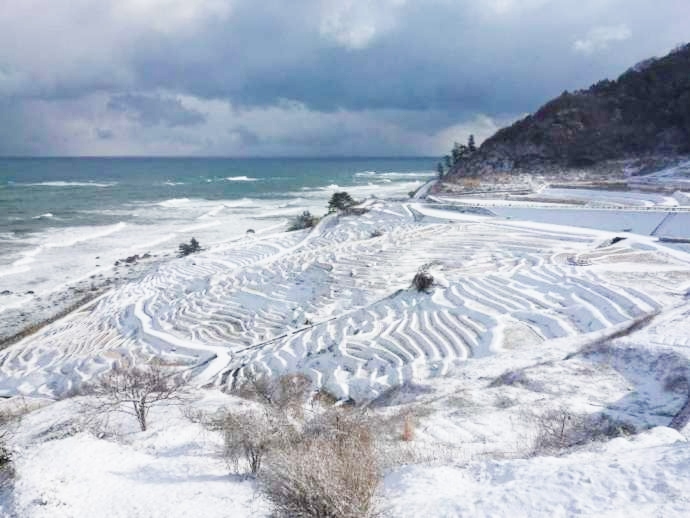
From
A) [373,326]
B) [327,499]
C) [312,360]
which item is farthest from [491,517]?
[373,326]

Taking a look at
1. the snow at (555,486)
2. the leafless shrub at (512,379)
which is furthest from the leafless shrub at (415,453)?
the leafless shrub at (512,379)

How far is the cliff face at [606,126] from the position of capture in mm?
53031

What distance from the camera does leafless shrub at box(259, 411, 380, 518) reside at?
4406mm

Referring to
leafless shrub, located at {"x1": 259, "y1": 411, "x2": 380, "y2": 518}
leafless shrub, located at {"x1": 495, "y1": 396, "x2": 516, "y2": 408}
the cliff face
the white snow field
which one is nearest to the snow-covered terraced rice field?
the white snow field

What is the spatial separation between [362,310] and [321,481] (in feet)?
38.9

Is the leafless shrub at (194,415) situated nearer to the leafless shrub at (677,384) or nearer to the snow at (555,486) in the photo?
the snow at (555,486)

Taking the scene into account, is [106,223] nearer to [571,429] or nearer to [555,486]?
[571,429]

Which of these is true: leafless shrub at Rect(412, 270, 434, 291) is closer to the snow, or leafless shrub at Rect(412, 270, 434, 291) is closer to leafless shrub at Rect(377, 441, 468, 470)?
leafless shrub at Rect(377, 441, 468, 470)

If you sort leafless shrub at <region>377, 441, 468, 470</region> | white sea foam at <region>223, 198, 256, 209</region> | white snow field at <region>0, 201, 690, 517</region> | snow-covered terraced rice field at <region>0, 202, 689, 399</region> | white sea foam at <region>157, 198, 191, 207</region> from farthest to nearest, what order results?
white sea foam at <region>157, 198, 191, 207</region> < white sea foam at <region>223, 198, 256, 209</region> < snow-covered terraced rice field at <region>0, 202, 689, 399</region> < leafless shrub at <region>377, 441, 468, 470</region> < white snow field at <region>0, 201, 690, 517</region>

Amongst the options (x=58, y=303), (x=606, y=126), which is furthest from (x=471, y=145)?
(x=58, y=303)

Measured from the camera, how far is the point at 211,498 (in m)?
5.41

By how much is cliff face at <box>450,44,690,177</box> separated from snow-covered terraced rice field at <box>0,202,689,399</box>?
108ft

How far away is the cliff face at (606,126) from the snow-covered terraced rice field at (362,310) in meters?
32.8

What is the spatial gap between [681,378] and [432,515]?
622cm
